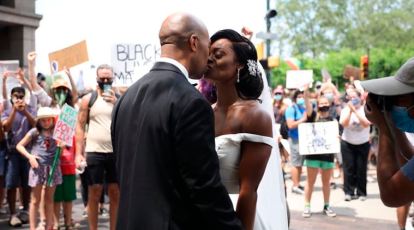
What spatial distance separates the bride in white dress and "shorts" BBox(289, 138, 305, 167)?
5651mm

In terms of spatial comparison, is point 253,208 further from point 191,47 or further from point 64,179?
point 64,179

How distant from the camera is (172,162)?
197cm

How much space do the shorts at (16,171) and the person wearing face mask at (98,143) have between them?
1561mm

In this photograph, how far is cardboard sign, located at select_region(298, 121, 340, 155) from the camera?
7.23m

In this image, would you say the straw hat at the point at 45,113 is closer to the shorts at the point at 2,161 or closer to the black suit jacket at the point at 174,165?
the shorts at the point at 2,161

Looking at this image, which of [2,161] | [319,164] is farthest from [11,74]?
[319,164]

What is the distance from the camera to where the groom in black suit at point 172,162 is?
1.93 m

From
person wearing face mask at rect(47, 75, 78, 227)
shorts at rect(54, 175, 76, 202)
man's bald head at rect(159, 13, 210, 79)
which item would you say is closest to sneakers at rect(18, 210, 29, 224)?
person wearing face mask at rect(47, 75, 78, 227)

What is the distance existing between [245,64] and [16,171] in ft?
16.4

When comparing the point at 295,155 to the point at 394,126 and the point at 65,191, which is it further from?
the point at 394,126

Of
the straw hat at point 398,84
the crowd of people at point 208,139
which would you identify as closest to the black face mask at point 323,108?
the crowd of people at point 208,139

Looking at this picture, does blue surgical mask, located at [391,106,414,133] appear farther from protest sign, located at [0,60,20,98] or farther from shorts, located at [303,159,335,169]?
protest sign, located at [0,60,20,98]

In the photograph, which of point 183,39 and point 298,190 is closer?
point 183,39

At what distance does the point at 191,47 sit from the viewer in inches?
84.1
